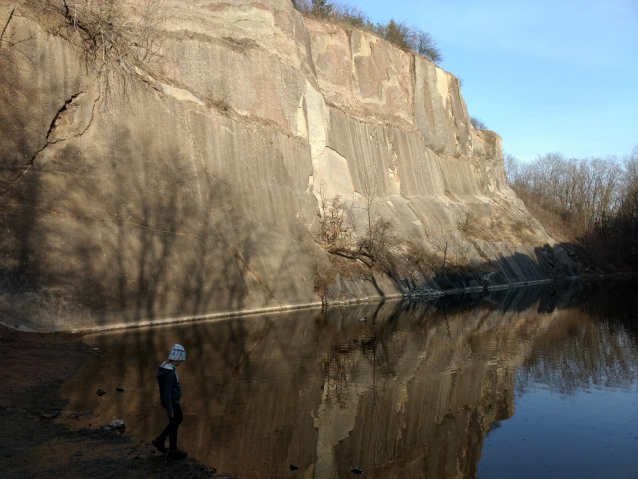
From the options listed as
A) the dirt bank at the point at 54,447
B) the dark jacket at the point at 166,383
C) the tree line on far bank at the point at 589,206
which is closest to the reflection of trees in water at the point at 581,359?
the dark jacket at the point at 166,383

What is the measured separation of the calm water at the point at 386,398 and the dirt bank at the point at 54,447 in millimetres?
310

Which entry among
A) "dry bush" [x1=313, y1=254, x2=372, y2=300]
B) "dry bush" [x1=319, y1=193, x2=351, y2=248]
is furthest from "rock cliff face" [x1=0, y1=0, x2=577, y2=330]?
"dry bush" [x1=319, y1=193, x2=351, y2=248]

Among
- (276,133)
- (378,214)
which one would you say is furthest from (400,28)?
(276,133)

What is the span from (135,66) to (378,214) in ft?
51.2

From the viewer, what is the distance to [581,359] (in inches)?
493

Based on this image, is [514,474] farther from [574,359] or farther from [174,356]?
[574,359]

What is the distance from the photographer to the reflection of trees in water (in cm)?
1052

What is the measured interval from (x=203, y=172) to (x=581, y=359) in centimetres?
1383

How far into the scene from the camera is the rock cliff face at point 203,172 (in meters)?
16.1

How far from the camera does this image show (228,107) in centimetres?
2384

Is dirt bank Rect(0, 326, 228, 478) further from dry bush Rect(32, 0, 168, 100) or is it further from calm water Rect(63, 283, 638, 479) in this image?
dry bush Rect(32, 0, 168, 100)

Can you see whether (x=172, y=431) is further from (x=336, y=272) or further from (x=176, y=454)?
(x=336, y=272)

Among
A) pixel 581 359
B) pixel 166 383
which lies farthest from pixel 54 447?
pixel 581 359

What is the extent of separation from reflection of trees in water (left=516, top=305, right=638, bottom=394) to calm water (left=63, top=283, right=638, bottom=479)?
43 millimetres
